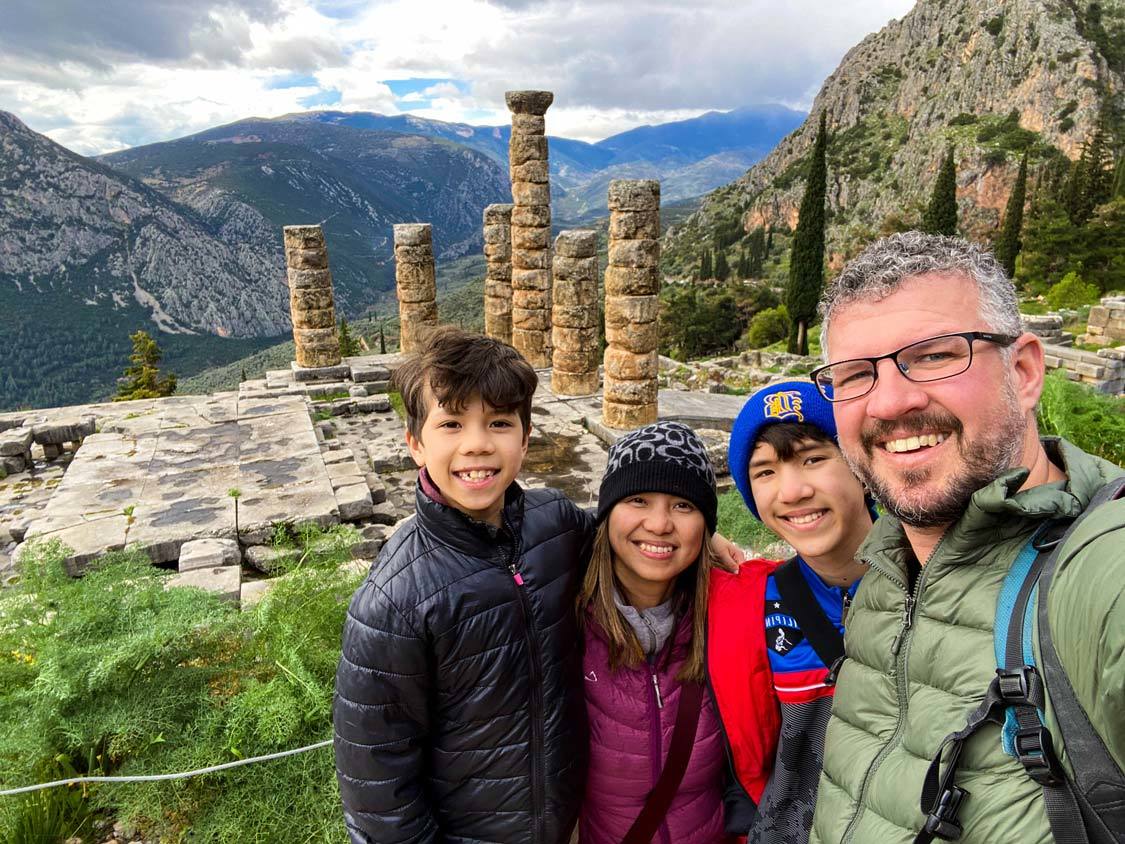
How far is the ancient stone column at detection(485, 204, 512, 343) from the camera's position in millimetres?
15656

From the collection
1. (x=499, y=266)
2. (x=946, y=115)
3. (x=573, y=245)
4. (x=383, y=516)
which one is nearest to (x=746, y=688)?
(x=383, y=516)

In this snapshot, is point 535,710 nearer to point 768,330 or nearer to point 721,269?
point 768,330

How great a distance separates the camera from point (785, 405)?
7.00ft

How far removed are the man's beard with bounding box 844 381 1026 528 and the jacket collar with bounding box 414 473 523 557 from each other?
1122 mm

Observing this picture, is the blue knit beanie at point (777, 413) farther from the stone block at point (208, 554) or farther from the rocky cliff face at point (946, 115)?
the rocky cliff face at point (946, 115)

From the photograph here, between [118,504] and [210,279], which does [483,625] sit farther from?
[210,279]

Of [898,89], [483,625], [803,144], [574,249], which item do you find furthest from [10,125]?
[483,625]

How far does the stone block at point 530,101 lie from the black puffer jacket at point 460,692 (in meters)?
13.6

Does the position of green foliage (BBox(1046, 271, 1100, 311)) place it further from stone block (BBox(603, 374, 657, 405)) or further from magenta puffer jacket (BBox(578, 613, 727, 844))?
magenta puffer jacket (BBox(578, 613, 727, 844))

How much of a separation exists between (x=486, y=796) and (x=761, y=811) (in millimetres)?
792

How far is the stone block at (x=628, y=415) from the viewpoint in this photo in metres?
10.2

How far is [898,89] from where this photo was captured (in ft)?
291

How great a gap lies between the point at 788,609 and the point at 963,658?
0.71 m

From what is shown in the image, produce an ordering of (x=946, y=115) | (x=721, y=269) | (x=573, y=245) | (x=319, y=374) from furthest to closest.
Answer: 1. (x=946, y=115)
2. (x=721, y=269)
3. (x=319, y=374)
4. (x=573, y=245)
